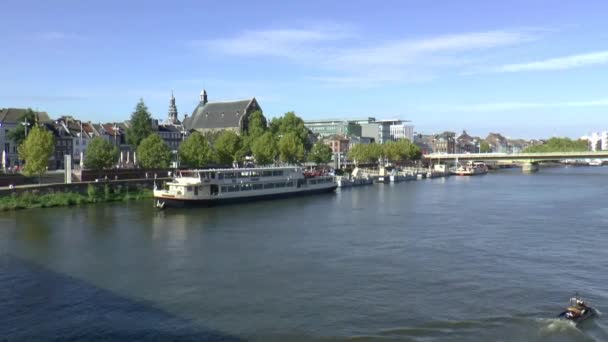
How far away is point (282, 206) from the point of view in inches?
2360

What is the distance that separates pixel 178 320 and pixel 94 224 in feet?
82.6

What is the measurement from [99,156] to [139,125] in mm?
30176

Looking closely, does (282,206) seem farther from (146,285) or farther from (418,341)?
(418,341)

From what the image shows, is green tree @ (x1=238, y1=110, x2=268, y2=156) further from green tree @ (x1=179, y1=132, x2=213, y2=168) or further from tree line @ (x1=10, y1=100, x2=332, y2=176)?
green tree @ (x1=179, y1=132, x2=213, y2=168)

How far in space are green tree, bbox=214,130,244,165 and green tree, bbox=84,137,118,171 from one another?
2131cm

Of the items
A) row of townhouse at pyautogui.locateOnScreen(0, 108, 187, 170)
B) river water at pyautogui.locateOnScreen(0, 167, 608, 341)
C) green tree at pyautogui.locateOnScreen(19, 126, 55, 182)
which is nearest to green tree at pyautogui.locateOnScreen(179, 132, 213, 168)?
row of townhouse at pyautogui.locateOnScreen(0, 108, 187, 170)

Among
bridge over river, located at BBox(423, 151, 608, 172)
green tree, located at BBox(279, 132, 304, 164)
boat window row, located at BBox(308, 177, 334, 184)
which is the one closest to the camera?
boat window row, located at BBox(308, 177, 334, 184)

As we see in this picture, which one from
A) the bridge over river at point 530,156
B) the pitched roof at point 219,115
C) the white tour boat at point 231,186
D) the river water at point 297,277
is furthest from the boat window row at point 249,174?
the bridge over river at point 530,156

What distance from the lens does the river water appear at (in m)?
20.0

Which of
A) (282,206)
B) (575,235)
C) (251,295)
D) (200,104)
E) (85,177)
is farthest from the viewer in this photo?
(200,104)

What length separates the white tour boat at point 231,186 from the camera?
54656mm

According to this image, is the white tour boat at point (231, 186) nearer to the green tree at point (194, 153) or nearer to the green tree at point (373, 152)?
the green tree at point (194, 153)

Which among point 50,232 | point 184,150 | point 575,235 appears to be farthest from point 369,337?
point 184,150

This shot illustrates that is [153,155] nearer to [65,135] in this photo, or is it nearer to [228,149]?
[228,149]
